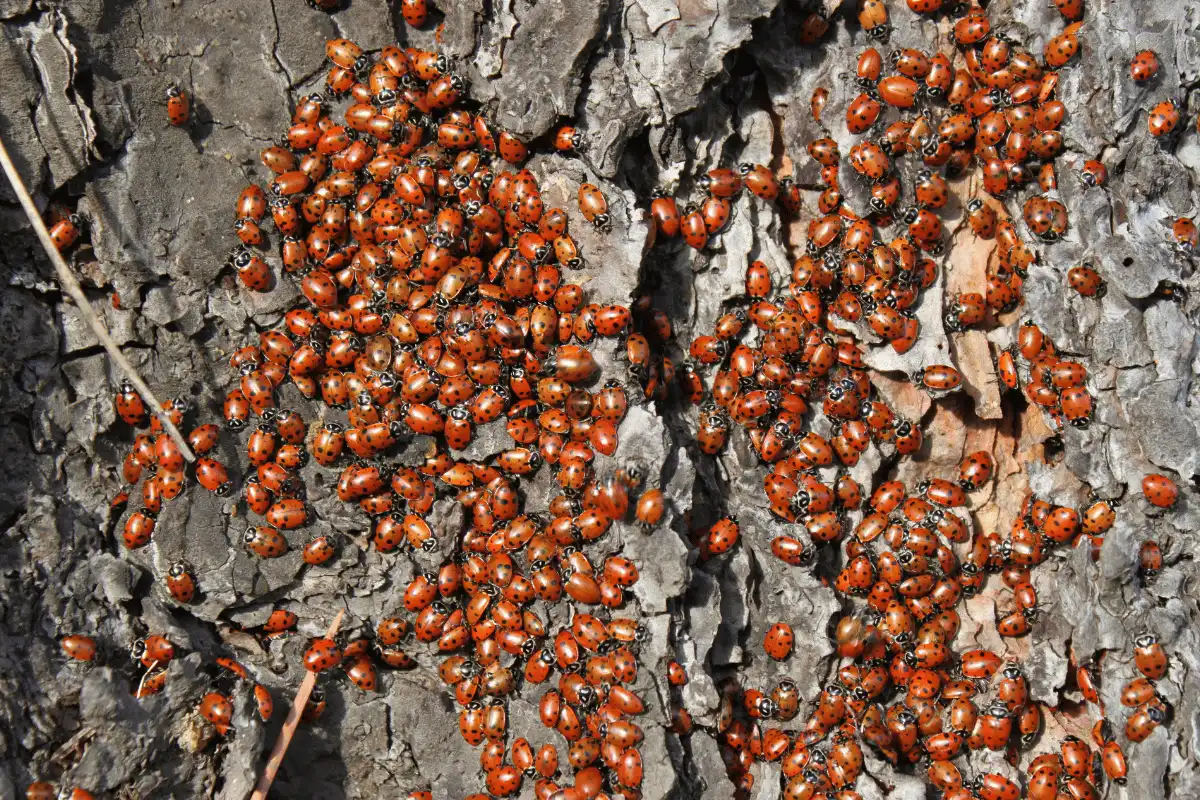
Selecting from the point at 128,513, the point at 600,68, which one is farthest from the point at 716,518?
the point at 128,513

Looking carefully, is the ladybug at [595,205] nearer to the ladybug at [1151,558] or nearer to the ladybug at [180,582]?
the ladybug at [180,582]

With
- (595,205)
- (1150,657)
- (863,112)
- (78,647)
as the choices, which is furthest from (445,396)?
(1150,657)

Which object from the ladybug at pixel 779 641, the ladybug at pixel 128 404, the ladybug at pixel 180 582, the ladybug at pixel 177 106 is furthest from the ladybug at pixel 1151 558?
the ladybug at pixel 177 106

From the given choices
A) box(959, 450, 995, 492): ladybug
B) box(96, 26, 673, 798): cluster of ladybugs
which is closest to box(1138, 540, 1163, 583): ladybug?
box(959, 450, 995, 492): ladybug

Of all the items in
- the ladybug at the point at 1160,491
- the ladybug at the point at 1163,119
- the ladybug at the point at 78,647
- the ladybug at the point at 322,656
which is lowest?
the ladybug at the point at 322,656

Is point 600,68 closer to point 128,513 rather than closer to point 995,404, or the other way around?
point 995,404

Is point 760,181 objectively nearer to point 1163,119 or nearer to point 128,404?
point 1163,119
